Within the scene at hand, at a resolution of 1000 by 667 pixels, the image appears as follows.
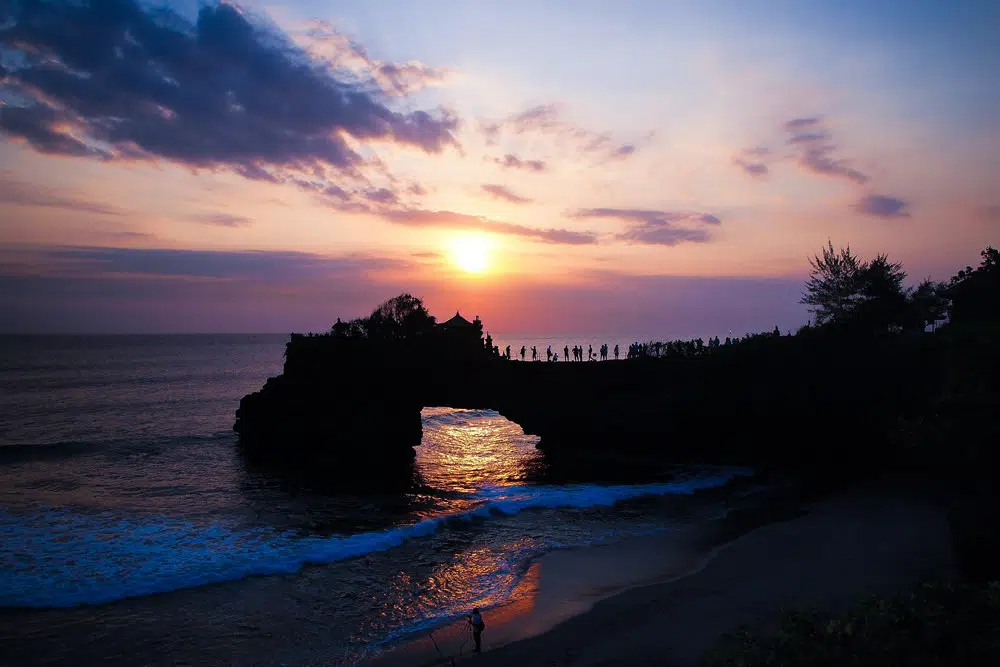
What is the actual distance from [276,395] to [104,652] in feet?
102

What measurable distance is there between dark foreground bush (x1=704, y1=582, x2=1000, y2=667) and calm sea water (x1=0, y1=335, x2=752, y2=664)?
962cm

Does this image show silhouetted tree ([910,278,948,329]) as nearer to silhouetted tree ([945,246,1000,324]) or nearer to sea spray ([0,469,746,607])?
silhouetted tree ([945,246,1000,324])

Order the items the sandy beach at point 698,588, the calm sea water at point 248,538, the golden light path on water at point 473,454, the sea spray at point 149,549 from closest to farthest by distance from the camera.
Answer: the sandy beach at point 698,588 < the calm sea water at point 248,538 < the sea spray at point 149,549 < the golden light path on water at point 473,454

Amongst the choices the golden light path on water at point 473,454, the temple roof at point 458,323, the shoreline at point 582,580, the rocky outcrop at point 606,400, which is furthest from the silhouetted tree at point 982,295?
the temple roof at point 458,323

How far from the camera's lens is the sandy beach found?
42.9ft

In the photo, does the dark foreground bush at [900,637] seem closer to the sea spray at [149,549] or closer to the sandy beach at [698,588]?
the sandy beach at [698,588]

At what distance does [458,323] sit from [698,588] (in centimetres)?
3778

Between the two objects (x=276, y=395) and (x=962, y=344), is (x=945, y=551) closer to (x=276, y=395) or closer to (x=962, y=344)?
(x=962, y=344)

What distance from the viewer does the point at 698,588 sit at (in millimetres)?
16281

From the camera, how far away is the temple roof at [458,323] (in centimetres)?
5153

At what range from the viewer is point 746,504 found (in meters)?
25.8

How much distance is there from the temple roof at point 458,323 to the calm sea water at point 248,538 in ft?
39.0

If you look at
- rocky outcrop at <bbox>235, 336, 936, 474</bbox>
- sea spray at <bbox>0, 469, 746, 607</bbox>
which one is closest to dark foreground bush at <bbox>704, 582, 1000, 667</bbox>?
sea spray at <bbox>0, 469, 746, 607</bbox>

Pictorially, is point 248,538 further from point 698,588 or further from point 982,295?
point 982,295
